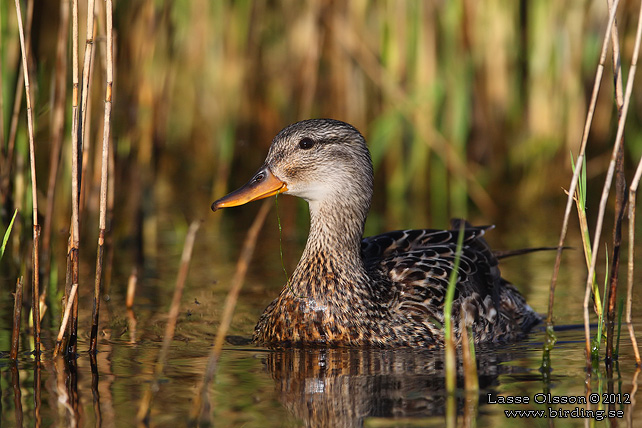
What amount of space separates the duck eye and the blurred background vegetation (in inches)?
98.3

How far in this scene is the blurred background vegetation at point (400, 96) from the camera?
9.19m

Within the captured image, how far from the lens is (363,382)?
489 cm

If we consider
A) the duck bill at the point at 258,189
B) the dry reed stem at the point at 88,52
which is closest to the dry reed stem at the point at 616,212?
the duck bill at the point at 258,189

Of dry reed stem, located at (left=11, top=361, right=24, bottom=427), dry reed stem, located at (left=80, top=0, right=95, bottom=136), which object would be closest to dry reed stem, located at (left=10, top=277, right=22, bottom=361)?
dry reed stem, located at (left=11, top=361, right=24, bottom=427)

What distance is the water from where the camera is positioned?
4.24 m

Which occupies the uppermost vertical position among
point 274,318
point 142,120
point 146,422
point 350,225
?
point 142,120

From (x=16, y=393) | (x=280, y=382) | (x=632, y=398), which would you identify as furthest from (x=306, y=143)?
(x=632, y=398)

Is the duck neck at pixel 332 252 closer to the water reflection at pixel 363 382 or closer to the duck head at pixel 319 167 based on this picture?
the duck head at pixel 319 167

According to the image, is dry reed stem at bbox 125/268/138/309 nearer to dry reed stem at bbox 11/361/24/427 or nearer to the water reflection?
the water reflection

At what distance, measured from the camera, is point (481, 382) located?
4.83 meters

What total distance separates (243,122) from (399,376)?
6830 mm

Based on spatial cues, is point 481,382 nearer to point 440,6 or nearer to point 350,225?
point 350,225

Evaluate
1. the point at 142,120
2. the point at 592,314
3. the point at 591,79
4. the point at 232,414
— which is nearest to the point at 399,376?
the point at 232,414

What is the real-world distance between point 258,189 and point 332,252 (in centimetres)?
60
